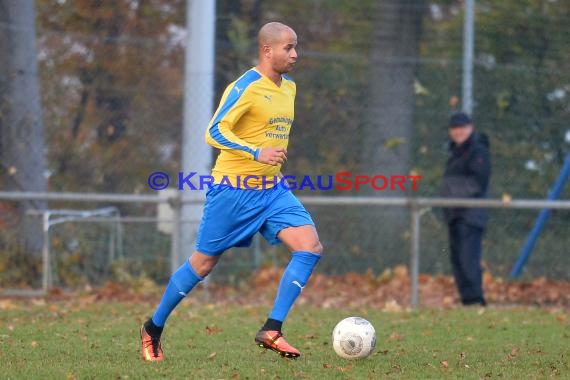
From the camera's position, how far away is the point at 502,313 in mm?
9633

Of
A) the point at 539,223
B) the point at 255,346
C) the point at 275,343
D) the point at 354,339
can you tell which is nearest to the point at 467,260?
the point at 539,223

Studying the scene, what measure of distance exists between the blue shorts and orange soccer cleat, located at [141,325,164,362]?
58 centimetres

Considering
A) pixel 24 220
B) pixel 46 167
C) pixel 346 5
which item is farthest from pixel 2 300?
pixel 346 5

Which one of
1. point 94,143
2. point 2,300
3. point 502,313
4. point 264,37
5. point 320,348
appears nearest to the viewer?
point 264,37

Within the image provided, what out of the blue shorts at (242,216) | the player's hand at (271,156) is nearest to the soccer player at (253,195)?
the blue shorts at (242,216)

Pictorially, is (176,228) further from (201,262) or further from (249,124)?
(249,124)

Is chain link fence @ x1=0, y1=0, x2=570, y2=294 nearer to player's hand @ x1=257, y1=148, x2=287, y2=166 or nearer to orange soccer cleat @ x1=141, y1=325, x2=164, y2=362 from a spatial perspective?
orange soccer cleat @ x1=141, y1=325, x2=164, y2=362

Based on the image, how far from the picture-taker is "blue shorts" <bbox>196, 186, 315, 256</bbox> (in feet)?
21.3

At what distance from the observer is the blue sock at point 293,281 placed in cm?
636

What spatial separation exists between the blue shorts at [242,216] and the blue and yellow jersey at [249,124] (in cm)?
8

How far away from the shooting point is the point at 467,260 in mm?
10578

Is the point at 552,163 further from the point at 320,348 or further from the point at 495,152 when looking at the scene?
the point at 320,348

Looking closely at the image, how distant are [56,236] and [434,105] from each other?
171 inches

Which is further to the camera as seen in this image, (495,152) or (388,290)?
(495,152)
